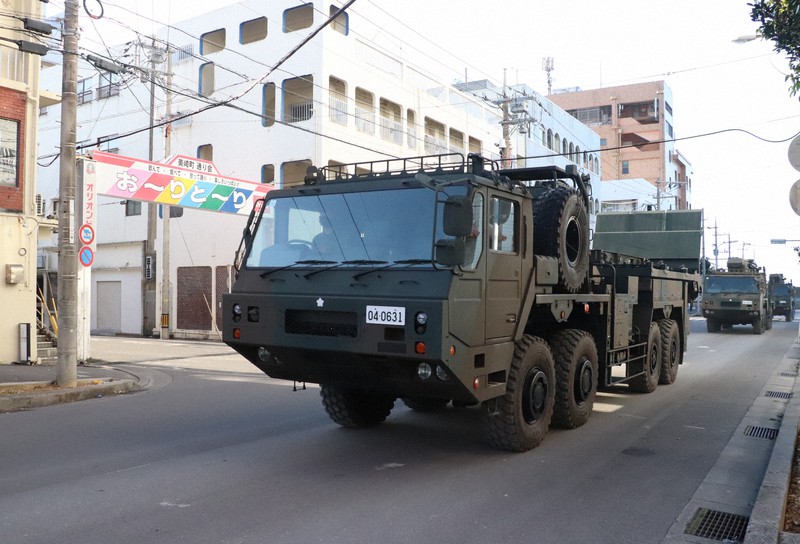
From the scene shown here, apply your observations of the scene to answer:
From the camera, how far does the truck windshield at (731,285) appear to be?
26.6 meters

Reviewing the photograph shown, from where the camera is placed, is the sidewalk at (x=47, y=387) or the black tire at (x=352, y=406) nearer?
the black tire at (x=352, y=406)

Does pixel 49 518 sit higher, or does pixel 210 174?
pixel 210 174

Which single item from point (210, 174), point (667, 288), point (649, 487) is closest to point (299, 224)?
point (649, 487)

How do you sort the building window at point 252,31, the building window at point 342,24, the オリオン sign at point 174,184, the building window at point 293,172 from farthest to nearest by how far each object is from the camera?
the building window at point 252,31
the building window at point 342,24
the building window at point 293,172
the オリオン sign at point 174,184

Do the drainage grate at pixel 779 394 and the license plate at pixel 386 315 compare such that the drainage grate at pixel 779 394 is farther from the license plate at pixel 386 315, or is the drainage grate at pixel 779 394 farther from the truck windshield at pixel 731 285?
the truck windshield at pixel 731 285

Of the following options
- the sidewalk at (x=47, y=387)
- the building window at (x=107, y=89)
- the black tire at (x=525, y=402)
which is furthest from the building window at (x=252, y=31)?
the black tire at (x=525, y=402)

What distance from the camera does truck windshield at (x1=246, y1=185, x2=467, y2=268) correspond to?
596cm

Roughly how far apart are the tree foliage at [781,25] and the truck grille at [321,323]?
4808mm

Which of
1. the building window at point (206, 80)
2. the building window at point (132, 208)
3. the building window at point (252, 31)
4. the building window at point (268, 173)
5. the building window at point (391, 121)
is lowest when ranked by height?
the building window at point (132, 208)

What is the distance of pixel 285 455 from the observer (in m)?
6.68

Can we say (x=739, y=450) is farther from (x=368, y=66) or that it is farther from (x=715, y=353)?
(x=368, y=66)

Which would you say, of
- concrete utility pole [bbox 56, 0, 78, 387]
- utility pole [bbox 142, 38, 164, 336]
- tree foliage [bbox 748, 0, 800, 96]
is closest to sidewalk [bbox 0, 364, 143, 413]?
concrete utility pole [bbox 56, 0, 78, 387]

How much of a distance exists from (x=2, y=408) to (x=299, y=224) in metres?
6.00

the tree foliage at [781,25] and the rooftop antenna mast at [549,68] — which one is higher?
the rooftop antenna mast at [549,68]
